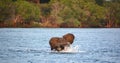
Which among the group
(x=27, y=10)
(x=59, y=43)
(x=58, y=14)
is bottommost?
(x=58, y=14)

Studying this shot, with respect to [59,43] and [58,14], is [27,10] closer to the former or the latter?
[58,14]

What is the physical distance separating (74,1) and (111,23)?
567 inches

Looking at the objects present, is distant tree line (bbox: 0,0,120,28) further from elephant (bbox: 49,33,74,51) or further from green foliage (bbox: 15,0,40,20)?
elephant (bbox: 49,33,74,51)

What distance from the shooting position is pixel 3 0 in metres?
185

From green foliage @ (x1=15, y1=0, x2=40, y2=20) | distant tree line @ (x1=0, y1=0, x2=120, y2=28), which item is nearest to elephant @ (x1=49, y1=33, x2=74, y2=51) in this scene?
distant tree line @ (x1=0, y1=0, x2=120, y2=28)

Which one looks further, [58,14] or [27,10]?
[27,10]

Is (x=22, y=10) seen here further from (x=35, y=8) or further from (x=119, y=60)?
(x=119, y=60)

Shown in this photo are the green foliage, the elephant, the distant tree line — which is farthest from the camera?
→ the distant tree line

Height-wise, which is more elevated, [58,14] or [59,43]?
[59,43]

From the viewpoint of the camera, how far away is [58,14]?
7165 inches

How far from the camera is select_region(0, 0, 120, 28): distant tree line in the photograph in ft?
597

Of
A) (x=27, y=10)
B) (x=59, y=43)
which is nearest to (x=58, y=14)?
(x=27, y=10)

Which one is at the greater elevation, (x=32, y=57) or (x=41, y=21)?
(x=32, y=57)

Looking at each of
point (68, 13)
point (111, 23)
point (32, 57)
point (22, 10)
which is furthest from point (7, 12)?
point (32, 57)
